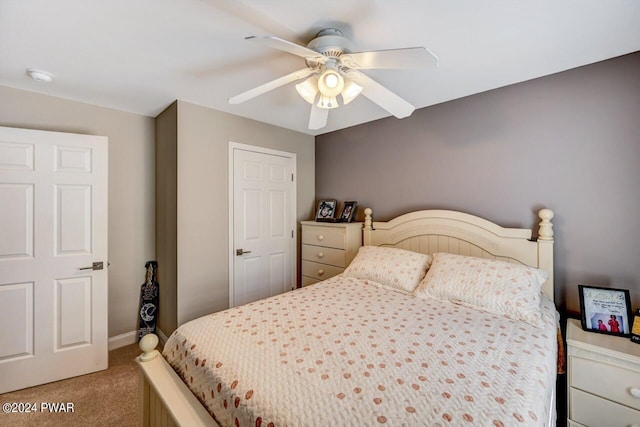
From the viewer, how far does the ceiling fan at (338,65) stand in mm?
1228

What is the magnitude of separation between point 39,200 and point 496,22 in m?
3.23

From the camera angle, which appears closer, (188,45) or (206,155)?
(188,45)

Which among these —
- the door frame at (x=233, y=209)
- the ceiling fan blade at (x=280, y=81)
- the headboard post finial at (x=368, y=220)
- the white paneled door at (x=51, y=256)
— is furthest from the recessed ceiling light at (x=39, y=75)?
the headboard post finial at (x=368, y=220)

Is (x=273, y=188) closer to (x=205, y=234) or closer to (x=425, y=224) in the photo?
(x=205, y=234)

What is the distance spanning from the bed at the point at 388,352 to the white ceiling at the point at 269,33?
1031 mm

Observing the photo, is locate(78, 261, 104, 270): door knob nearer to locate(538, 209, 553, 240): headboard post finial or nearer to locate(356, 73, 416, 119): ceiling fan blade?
locate(356, 73, 416, 119): ceiling fan blade

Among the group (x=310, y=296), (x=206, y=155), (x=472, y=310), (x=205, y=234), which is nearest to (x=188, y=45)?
(x=206, y=155)

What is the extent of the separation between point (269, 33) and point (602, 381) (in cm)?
251

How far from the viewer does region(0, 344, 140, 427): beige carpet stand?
1754 millimetres

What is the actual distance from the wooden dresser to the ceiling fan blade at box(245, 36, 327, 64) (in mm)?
1688

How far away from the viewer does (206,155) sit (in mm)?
2525

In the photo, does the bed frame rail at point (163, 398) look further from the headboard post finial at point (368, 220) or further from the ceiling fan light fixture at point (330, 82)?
the headboard post finial at point (368, 220)

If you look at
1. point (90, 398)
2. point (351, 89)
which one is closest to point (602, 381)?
point (351, 89)

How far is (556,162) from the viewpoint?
75.0 inches
